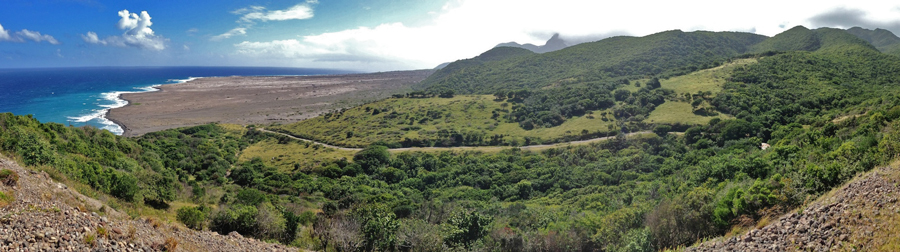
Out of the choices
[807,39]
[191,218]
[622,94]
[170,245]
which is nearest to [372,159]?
[191,218]

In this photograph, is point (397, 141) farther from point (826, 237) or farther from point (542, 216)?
point (826, 237)

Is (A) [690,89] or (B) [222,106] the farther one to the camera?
(B) [222,106]

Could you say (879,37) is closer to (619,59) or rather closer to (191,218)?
(619,59)

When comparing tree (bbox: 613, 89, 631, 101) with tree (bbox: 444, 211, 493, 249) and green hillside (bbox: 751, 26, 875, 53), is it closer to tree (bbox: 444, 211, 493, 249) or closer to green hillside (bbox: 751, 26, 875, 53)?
green hillside (bbox: 751, 26, 875, 53)

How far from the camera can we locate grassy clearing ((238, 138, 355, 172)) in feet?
214

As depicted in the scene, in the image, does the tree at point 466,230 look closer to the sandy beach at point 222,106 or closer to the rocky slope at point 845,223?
the rocky slope at point 845,223

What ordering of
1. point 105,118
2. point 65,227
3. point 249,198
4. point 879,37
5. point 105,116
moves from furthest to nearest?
point 879,37, point 105,116, point 105,118, point 249,198, point 65,227

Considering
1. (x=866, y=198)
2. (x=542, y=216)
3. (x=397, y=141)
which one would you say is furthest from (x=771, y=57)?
(x=866, y=198)

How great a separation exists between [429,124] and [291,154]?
120 ft

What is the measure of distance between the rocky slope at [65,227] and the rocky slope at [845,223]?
20.6 meters

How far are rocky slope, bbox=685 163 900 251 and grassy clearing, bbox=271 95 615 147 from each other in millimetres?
65693

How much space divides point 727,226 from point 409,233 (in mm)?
16103

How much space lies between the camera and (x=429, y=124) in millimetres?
101062

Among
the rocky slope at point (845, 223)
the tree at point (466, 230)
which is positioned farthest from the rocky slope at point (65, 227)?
the rocky slope at point (845, 223)
